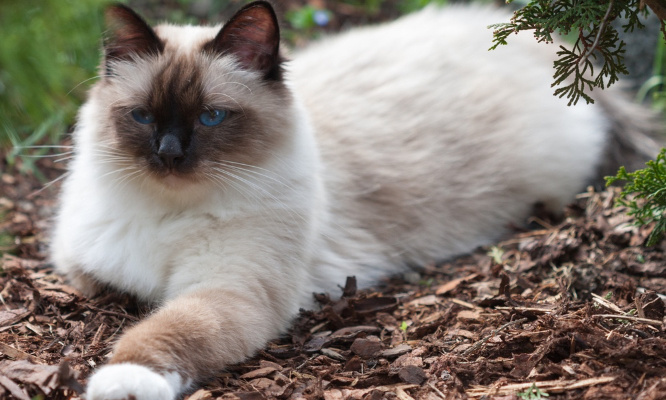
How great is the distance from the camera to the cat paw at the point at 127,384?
6.37 ft

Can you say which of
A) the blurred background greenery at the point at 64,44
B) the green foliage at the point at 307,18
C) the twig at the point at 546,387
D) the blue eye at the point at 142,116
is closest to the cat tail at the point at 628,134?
the blurred background greenery at the point at 64,44

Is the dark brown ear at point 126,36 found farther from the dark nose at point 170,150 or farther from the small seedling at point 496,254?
the small seedling at point 496,254

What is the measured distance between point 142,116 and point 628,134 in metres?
3.10

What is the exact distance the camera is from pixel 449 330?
2.60m

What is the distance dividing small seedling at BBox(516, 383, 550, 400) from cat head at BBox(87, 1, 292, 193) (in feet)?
4.34

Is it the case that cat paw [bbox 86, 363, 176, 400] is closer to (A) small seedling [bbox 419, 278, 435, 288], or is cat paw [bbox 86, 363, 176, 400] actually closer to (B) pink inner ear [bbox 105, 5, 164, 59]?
(B) pink inner ear [bbox 105, 5, 164, 59]

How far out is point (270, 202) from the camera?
8.84ft

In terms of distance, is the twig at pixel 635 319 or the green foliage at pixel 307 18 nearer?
the twig at pixel 635 319

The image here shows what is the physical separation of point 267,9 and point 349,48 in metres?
1.49

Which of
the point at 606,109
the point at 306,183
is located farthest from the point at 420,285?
the point at 606,109

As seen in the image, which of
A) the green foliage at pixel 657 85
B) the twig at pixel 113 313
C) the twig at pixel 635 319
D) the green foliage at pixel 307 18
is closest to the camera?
the twig at pixel 635 319

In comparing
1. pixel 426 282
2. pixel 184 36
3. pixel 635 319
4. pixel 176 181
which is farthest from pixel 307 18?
pixel 635 319

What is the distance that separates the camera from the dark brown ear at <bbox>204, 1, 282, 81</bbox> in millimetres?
2564

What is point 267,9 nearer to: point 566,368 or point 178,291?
point 178,291
